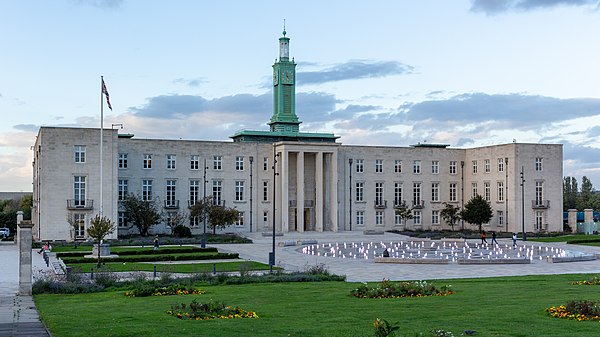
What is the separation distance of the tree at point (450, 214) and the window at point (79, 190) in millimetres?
37881

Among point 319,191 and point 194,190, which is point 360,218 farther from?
point 194,190

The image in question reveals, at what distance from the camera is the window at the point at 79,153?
2557 inches

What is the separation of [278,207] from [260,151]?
6.06 meters

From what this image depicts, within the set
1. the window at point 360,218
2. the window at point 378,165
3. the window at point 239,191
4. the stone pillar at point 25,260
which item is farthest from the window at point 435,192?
the stone pillar at point 25,260

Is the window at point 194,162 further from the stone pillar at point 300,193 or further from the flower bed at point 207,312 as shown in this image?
the flower bed at point 207,312

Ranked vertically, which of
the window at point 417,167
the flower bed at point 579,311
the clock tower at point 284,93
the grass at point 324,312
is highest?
the clock tower at point 284,93

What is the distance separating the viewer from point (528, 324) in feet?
56.9

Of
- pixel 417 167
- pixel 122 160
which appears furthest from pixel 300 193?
pixel 122 160

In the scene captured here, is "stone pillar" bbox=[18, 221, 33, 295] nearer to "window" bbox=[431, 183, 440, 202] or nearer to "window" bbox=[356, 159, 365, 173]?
"window" bbox=[356, 159, 365, 173]

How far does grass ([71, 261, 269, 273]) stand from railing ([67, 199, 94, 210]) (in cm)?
2262

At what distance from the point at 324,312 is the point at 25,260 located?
1273cm

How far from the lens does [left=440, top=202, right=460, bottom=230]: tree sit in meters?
80.5

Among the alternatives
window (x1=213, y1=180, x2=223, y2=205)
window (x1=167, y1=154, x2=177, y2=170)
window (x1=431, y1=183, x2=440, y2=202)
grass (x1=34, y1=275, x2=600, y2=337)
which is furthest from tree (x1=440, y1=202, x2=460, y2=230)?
grass (x1=34, y1=275, x2=600, y2=337)

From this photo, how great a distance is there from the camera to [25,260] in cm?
2712
